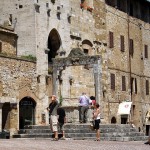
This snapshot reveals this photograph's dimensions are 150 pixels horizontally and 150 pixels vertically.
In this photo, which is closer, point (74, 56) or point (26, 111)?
point (74, 56)

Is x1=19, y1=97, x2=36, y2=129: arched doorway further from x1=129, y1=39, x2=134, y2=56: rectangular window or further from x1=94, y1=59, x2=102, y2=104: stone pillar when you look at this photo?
x1=129, y1=39, x2=134, y2=56: rectangular window

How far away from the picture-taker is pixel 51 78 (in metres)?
29.2

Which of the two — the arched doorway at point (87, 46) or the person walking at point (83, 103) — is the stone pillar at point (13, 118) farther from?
the arched doorway at point (87, 46)

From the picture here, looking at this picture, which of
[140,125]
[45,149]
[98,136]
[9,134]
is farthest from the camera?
[140,125]

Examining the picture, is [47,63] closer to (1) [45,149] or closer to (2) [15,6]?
(2) [15,6]

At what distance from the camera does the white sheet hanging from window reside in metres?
36.0

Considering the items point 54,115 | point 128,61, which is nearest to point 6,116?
point 54,115

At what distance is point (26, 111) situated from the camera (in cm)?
2748

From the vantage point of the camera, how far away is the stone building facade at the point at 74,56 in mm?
26906

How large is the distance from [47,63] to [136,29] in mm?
14162

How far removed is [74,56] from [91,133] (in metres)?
6.64

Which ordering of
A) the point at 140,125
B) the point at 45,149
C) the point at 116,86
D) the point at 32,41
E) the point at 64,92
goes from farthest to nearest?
1. the point at 140,125
2. the point at 116,86
3. the point at 64,92
4. the point at 32,41
5. the point at 45,149

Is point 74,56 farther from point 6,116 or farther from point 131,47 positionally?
point 131,47

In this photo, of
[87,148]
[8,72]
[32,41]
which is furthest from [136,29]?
[87,148]
